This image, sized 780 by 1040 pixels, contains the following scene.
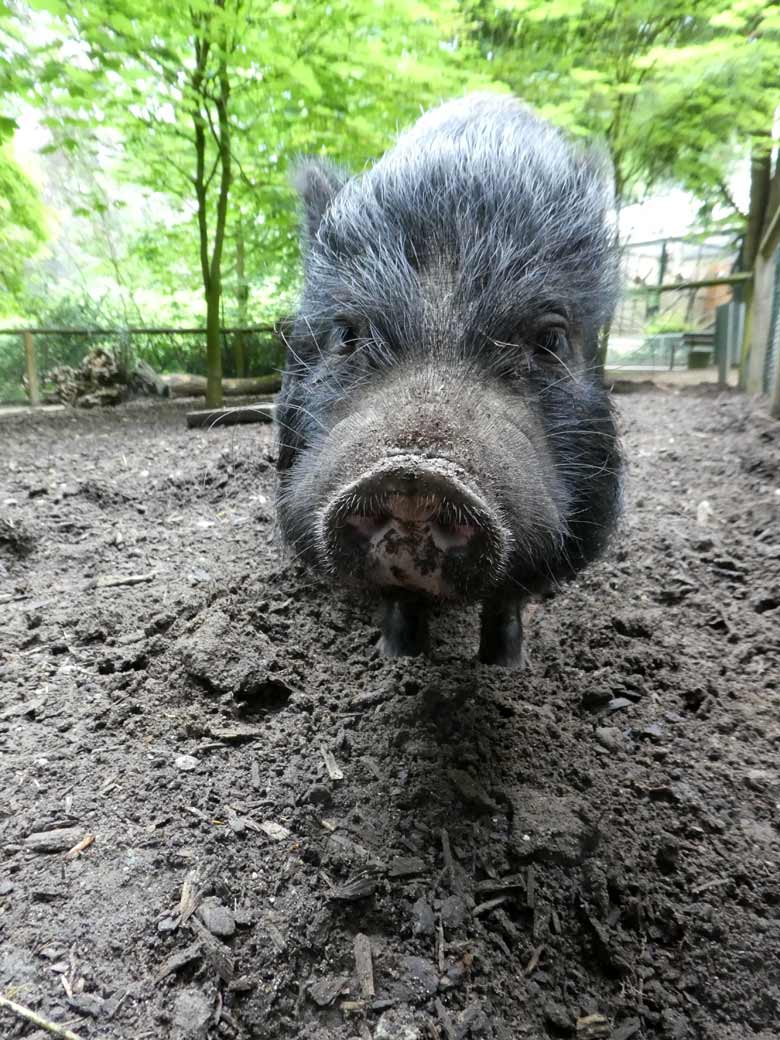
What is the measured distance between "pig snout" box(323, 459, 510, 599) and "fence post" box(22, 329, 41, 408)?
9093mm

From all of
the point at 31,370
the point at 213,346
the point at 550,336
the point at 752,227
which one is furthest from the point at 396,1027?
the point at 752,227

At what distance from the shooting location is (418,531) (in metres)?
1.46

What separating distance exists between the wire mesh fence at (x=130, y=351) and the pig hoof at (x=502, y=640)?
741 centimetres

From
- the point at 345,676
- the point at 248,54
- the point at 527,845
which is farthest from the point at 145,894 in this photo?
the point at 248,54

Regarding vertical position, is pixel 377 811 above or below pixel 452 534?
below

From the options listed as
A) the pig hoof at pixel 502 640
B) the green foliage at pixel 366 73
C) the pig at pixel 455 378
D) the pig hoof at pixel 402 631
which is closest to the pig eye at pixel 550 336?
the pig at pixel 455 378

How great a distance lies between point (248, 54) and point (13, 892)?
603 centimetres

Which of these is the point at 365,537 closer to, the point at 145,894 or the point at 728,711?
the point at 145,894

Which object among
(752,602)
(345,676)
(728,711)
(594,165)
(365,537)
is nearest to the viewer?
(365,537)

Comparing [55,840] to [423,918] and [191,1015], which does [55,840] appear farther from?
[423,918]

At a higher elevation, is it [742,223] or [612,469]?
[742,223]

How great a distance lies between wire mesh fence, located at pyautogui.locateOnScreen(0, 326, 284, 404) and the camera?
931cm

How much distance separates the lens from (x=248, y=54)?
5516 millimetres

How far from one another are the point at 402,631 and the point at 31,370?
340 inches
